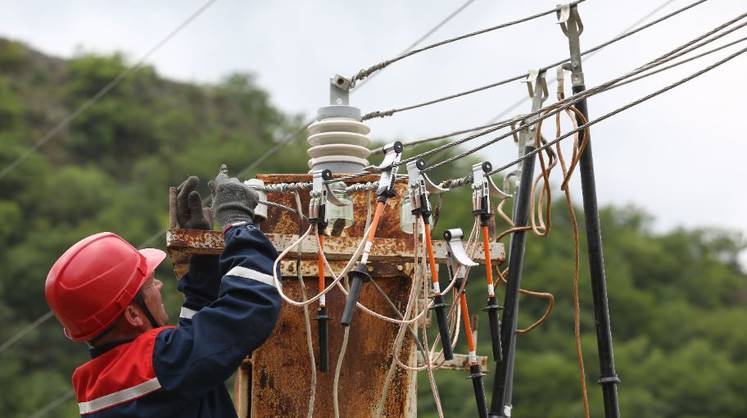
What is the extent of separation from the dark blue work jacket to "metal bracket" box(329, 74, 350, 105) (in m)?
0.92

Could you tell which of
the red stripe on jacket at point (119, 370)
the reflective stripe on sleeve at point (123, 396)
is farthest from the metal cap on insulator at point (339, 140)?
the reflective stripe on sleeve at point (123, 396)

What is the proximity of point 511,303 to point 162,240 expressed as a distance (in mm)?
44112

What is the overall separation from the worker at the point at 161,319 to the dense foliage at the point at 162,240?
1029 inches

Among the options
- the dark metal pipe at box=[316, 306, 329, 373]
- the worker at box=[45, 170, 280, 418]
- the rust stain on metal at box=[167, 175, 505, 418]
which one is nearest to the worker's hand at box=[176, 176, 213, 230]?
the worker at box=[45, 170, 280, 418]

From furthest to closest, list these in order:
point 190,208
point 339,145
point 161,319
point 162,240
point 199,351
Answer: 1. point 162,240
2. point 339,145
3. point 190,208
4. point 161,319
5. point 199,351

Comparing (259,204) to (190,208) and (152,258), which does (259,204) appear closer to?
(190,208)

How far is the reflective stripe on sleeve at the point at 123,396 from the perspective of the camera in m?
3.75

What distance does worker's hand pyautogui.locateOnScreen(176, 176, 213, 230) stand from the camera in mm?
4105

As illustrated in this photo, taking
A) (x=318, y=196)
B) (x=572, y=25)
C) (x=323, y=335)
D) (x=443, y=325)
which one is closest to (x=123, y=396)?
(x=323, y=335)

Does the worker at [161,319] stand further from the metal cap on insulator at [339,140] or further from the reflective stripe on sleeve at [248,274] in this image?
the metal cap on insulator at [339,140]

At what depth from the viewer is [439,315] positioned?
12.2 ft

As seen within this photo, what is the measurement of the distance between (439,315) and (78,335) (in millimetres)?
1211

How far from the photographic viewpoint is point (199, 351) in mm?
3695

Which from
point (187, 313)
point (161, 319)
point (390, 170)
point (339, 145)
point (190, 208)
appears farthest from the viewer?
point (339, 145)
